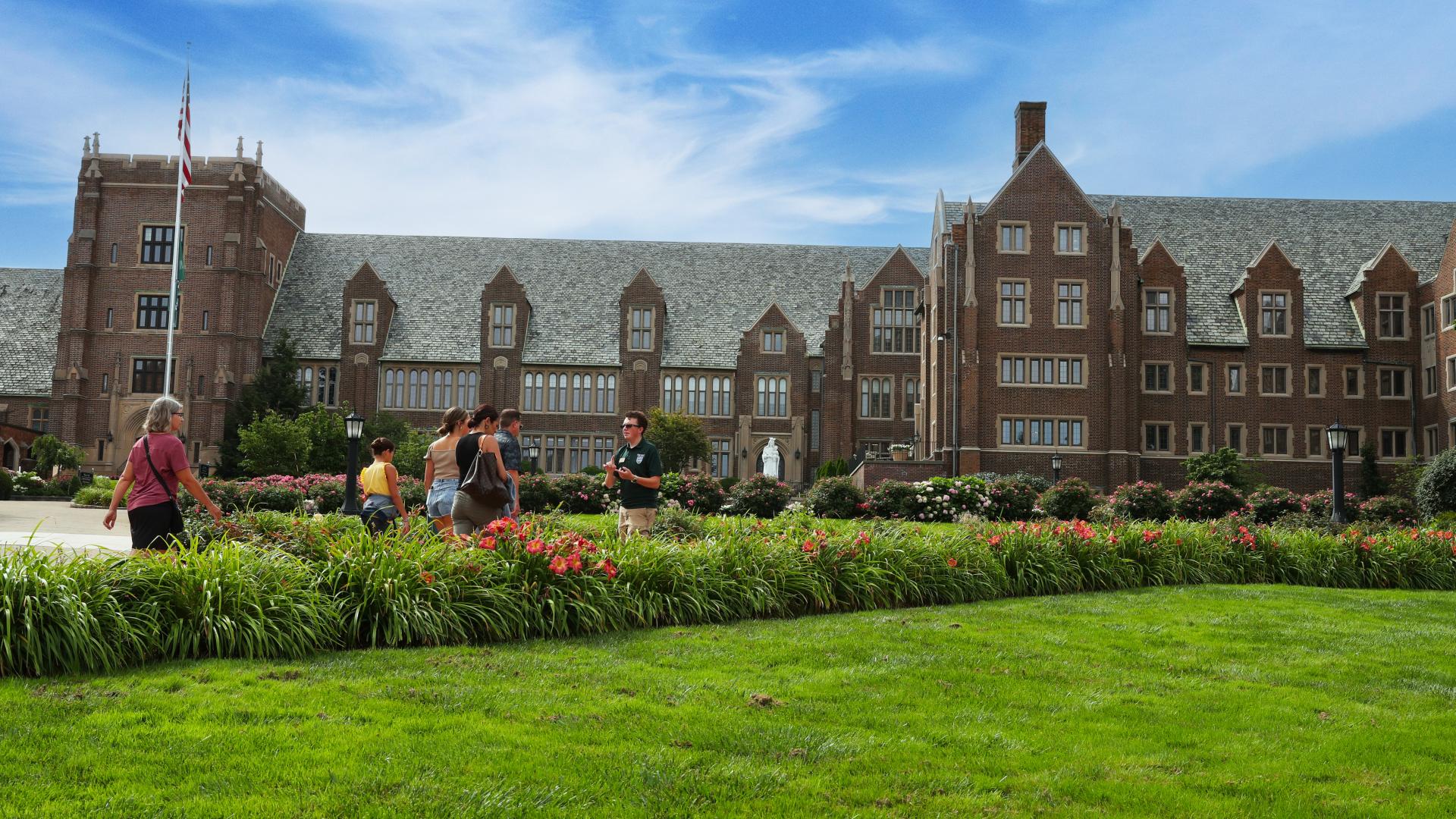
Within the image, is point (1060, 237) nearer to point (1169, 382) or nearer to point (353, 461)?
point (1169, 382)

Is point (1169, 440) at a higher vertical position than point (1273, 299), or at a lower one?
lower

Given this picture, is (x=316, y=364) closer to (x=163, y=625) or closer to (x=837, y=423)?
(x=837, y=423)

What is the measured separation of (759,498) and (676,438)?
21313 mm

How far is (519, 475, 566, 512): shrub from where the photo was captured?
90.0 ft

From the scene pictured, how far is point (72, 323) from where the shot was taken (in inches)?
2023

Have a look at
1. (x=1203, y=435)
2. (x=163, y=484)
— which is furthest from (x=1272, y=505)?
(x=163, y=484)

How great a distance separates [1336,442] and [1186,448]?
21.9 metres

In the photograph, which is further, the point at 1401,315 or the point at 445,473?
the point at 1401,315

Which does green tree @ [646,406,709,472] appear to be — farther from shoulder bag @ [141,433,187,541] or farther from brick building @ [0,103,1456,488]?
shoulder bag @ [141,433,187,541]

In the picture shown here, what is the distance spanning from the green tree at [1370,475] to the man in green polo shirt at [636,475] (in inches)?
1480

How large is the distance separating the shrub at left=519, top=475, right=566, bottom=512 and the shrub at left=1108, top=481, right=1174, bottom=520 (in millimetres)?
12969

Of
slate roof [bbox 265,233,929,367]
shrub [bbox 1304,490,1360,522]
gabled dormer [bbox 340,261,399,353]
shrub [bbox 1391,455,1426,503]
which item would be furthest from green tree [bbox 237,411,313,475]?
shrub [bbox 1391,455,1426,503]

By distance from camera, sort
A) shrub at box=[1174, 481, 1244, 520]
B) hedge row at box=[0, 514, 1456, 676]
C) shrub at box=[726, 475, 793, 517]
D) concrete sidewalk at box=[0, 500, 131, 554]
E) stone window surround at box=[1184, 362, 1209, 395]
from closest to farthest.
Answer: hedge row at box=[0, 514, 1456, 676] → concrete sidewalk at box=[0, 500, 131, 554] → shrub at box=[1174, 481, 1244, 520] → shrub at box=[726, 475, 793, 517] → stone window surround at box=[1184, 362, 1209, 395]

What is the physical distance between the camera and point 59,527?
22.6m
